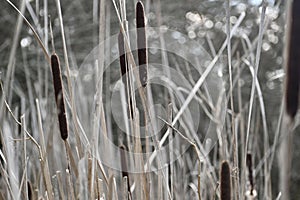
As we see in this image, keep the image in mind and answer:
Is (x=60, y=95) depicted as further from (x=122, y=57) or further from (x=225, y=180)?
(x=225, y=180)

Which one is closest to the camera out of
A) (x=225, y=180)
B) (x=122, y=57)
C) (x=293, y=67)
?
(x=293, y=67)

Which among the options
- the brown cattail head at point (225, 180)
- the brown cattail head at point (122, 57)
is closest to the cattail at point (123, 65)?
the brown cattail head at point (122, 57)

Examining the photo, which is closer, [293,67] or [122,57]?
[293,67]

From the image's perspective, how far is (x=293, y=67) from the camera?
0.71 ft

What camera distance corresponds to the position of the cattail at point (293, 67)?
0.71 feet

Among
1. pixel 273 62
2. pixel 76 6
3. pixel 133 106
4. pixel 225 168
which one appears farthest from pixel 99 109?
pixel 273 62

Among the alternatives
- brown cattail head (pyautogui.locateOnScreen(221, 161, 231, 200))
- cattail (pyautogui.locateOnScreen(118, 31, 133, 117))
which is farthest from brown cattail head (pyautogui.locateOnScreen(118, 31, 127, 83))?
brown cattail head (pyautogui.locateOnScreen(221, 161, 231, 200))

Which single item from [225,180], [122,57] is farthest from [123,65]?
[225,180]

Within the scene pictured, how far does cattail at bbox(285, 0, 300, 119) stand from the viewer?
0.22 metres

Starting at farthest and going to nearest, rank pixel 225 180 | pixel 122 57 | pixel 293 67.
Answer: pixel 122 57 < pixel 225 180 < pixel 293 67

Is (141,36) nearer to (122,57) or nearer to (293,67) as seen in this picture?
(122,57)

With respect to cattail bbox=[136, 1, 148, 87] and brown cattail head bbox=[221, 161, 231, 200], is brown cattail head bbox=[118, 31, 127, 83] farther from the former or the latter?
brown cattail head bbox=[221, 161, 231, 200]

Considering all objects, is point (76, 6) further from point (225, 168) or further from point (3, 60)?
point (225, 168)

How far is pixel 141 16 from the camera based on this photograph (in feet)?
1.34
